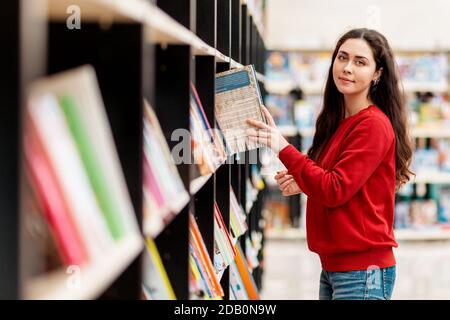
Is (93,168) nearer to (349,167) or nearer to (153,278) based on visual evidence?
(153,278)

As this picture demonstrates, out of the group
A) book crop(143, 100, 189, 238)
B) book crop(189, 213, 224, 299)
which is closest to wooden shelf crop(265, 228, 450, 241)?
book crop(189, 213, 224, 299)

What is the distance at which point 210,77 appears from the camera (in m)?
2.05

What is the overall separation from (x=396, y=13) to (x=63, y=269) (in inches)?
281

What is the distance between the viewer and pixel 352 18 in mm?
7543

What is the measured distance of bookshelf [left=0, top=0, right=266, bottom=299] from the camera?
0.73 metres

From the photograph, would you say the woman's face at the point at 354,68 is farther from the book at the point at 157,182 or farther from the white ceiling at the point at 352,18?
the white ceiling at the point at 352,18

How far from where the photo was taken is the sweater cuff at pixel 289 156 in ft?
7.19

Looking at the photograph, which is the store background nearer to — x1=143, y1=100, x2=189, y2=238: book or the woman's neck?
the woman's neck

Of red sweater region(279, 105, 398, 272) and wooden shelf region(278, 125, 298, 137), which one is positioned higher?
red sweater region(279, 105, 398, 272)

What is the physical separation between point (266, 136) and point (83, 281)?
1381 millimetres

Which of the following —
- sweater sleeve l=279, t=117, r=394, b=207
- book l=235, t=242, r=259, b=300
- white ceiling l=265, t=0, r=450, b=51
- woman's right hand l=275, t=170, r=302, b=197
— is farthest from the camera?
white ceiling l=265, t=0, r=450, b=51

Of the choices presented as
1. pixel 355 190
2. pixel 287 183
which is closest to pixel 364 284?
pixel 355 190

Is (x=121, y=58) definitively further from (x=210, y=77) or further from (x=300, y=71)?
(x=300, y=71)
